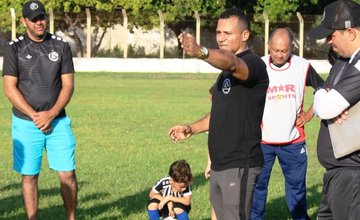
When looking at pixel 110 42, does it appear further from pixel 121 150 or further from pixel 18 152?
pixel 18 152

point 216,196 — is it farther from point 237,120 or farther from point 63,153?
point 63,153

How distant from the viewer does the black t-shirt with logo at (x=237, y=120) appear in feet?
23.1

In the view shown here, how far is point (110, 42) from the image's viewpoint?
56.6 metres

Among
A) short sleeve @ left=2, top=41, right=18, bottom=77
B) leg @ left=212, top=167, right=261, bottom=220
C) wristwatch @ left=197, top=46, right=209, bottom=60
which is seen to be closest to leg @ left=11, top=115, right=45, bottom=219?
short sleeve @ left=2, top=41, right=18, bottom=77

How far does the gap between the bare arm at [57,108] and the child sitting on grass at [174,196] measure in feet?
4.11

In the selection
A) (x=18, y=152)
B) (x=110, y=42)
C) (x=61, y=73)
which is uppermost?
(x=61, y=73)

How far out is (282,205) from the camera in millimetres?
11125

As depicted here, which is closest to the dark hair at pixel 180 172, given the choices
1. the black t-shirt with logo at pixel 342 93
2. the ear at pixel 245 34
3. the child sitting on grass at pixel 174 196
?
the child sitting on grass at pixel 174 196

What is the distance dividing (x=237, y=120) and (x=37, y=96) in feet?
9.48

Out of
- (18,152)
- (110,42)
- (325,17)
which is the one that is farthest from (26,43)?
(110,42)

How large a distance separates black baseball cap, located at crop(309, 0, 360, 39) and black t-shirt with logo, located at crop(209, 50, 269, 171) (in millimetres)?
680

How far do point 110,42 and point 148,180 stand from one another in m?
44.3

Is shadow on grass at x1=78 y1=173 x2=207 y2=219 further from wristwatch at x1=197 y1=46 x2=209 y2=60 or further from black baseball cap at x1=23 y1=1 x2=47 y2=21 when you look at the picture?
wristwatch at x1=197 y1=46 x2=209 y2=60

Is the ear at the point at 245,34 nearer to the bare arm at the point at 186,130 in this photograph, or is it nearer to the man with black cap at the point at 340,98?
the man with black cap at the point at 340,98
